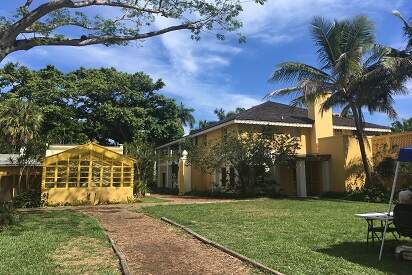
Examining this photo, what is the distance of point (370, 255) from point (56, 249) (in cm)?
679

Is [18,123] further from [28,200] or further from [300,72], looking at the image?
[300,72]

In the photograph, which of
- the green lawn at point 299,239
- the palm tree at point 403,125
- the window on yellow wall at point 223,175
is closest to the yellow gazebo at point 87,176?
the window on yellow wall at point 223,175

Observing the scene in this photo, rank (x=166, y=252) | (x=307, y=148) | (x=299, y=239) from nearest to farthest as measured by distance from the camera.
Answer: (x=166, y=252)
(x=299, y=239)
(x=307, y=148)

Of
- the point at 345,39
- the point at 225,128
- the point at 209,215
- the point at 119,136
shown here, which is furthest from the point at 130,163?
the point at 119,136

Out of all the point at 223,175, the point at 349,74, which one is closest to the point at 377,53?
the point at 349,74

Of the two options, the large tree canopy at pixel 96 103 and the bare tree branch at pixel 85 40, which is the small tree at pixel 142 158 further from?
the bare tree branch at pixel 85 40

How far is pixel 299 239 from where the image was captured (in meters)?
11.3

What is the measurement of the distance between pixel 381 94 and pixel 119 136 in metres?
29.4

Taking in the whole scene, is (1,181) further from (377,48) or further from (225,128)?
(377,48)

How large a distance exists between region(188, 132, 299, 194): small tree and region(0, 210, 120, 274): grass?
14.1m

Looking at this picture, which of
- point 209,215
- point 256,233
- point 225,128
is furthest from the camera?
point 225,128

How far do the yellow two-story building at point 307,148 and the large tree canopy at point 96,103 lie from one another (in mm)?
11256

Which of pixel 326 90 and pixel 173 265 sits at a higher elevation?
pixel 326 90

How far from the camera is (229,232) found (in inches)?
494
